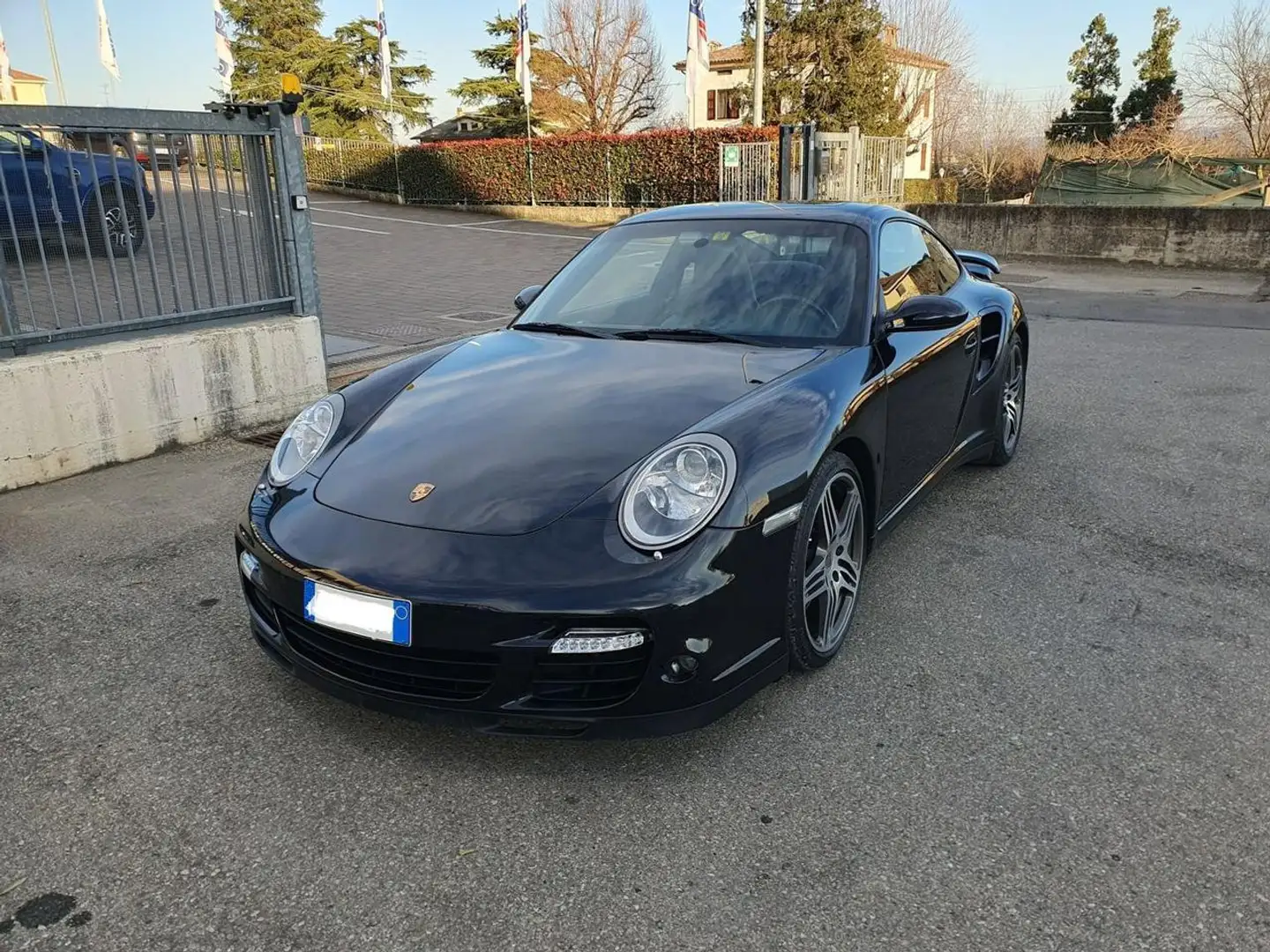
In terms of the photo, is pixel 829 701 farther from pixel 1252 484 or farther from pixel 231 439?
pixel 231 439

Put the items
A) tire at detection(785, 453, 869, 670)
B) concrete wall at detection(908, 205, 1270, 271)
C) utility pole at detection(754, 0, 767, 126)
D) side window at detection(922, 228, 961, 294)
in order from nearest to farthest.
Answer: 1. tire at detection(785, 453, 869, 670)
2. side window at detection(922, 228, 961, 294)
3. concrete wall at detection(908, 205, 1270, 271)
4. utility pole at detection(754, 0, 767, 126)

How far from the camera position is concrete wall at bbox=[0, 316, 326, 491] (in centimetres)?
461

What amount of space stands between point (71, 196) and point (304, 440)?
281 cm

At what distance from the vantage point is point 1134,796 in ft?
7.68

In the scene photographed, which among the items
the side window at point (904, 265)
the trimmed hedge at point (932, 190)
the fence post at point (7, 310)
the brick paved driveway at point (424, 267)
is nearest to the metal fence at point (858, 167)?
the brick paved driveway at point (424, 267)

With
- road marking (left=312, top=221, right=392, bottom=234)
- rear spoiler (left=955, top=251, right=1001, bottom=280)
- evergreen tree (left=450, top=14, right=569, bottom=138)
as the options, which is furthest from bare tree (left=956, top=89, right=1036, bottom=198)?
rear spoiler (left=955, top=251, right=1001, bottom=280)

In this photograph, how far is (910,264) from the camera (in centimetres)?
397

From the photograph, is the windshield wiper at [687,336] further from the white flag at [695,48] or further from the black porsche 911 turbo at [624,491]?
the white flag at [695,48]

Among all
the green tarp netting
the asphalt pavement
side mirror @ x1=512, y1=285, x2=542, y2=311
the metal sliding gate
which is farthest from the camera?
the green tarp netting

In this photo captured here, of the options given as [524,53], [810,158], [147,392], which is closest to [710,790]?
[147,392]

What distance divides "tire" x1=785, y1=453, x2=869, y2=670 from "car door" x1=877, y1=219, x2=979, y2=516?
29 cm

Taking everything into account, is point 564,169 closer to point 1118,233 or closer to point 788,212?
point 1118,233

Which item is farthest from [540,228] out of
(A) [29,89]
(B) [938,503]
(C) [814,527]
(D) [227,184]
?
(A) [29,89]

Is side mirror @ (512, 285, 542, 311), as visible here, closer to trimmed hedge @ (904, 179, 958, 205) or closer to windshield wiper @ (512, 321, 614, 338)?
windshield wiper @ (512, 321, 614, 338)
